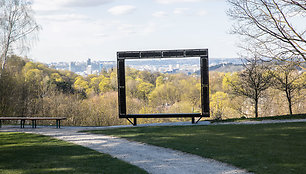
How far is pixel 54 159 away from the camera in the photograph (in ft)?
26.8

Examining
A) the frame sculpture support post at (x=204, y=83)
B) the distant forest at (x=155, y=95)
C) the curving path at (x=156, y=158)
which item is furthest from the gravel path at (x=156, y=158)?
the distant forest at (x=155, y=95)

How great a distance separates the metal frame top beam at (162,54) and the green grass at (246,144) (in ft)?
13.7

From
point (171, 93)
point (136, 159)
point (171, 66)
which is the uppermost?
point (171, 66)

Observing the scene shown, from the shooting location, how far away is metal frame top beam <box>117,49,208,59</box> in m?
15.8

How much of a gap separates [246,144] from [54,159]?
213 inches

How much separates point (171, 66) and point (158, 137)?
6.40 m

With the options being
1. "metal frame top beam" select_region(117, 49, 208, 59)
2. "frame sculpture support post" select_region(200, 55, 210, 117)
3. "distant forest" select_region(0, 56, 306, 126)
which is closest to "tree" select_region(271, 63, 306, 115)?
"distant forest" select_region(0, 56, 306, 126)

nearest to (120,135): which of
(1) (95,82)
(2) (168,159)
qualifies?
(2) (168,159)

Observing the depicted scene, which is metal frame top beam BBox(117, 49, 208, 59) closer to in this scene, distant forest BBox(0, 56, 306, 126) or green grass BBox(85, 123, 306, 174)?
distant forest BBox(0, 56, 306, 126)

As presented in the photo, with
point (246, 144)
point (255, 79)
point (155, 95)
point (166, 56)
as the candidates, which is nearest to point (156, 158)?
point (246, 144)

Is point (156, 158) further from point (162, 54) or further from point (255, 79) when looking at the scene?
point (255, 79)

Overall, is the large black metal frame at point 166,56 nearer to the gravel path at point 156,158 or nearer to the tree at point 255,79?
the gravel path at point 156,158

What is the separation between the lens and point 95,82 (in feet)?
129

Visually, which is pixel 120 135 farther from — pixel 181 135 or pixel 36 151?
pixel 36 151
